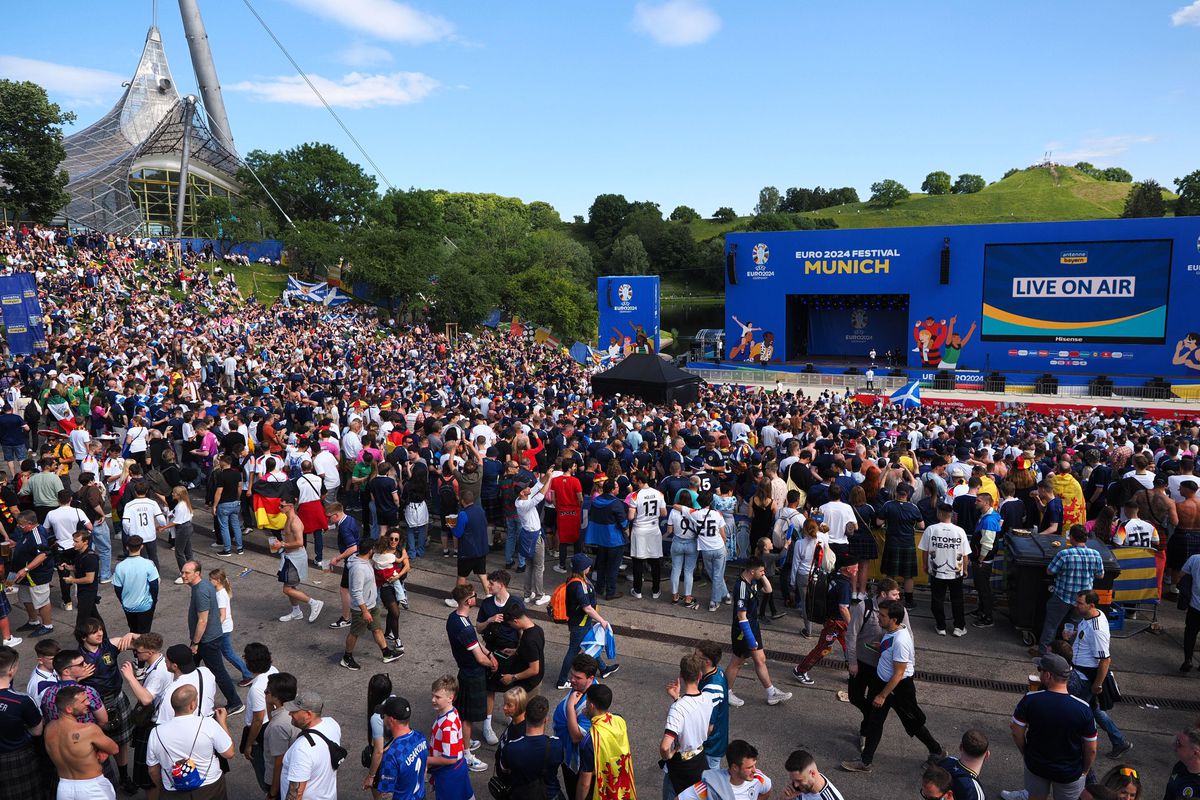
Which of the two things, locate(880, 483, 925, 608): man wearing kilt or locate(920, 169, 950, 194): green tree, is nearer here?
locate(880, 483, 925, 608): man wearing kilt

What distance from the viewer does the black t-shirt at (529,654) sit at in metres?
5.70

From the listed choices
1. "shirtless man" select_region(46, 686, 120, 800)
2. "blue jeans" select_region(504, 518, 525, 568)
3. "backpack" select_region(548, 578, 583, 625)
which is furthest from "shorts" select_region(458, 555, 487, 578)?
"shirtless man" select_region(46, 686, 120, 800)

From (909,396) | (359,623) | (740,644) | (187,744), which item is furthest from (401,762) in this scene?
(909,396)

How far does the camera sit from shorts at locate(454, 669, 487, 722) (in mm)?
5785

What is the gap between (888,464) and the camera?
33.2ft

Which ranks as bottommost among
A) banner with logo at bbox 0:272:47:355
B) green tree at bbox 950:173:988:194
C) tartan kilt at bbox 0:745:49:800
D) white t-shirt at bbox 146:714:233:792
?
tartan kilt at bbox 0:745:49:800

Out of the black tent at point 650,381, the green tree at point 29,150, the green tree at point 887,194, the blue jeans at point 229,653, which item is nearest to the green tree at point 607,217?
the green tree at point 887,194

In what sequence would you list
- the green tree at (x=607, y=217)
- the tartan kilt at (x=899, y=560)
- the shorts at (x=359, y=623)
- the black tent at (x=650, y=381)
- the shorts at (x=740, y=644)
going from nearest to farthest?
1. the shorts at (x=740, y=644)
2. the shorts at (x=359, y=623)
3. the tartan kilt at (x=899, y=560)
4. the black tent at (x=650, y=381)
5. the green tree at (x=607, y=217)

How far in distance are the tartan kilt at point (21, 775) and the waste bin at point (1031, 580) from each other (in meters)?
8.52

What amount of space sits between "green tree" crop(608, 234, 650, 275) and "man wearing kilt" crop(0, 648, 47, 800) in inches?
3154

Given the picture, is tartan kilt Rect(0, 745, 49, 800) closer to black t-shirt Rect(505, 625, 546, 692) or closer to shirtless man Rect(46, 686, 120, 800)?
shirtless man Rect(46, 686, 120, 800)

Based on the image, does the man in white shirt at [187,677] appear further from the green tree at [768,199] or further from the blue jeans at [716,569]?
the green tree at [768,199]

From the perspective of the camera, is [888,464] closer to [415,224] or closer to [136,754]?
[136,754]

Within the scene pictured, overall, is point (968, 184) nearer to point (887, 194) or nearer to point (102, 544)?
Answer: point (887, 194)
